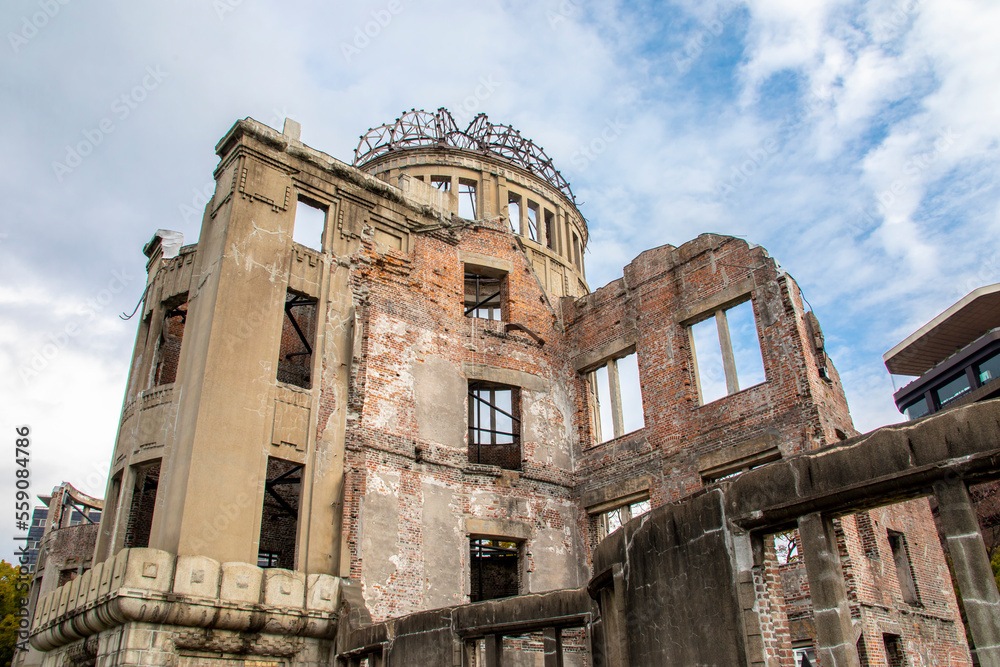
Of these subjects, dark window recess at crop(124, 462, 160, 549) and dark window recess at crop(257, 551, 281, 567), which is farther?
dark window recess at crop(257, 551, 281, 567)

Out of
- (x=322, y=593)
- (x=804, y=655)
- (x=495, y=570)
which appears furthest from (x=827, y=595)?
(x=495, y=570)

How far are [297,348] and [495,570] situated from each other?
760 cm

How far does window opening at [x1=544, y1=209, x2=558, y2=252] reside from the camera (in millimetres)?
26500

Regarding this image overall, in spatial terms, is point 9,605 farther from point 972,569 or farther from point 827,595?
point 972,569

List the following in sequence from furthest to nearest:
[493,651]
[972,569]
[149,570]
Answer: [149,570] < [493,651] < [972,569]

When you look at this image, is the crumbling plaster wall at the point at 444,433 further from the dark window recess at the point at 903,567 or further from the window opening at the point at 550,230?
the window opening at the point at 550,230

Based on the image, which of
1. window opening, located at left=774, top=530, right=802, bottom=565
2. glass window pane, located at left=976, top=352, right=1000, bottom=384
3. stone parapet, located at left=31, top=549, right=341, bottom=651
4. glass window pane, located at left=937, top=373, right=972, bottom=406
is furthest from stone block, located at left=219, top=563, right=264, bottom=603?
glass window pane, located at left=937, top=373, right=972, bottom=406

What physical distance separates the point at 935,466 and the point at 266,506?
49.9 ft

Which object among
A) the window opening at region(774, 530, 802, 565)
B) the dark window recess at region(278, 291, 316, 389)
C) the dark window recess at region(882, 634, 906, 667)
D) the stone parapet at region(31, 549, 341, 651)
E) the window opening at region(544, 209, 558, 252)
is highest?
the window opening at region(544, 209, 558, 252)

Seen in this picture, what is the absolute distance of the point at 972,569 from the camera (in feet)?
17.3

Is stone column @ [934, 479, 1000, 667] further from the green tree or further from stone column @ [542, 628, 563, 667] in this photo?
the green tree

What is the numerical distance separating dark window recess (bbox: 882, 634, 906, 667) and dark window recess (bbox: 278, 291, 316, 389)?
11714 millimetres

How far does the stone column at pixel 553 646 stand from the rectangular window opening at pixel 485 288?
9.01 meters

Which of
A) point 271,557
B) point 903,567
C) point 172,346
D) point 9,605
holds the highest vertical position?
point 172,346
